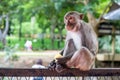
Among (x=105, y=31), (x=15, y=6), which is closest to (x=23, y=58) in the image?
(x=15, y=6)

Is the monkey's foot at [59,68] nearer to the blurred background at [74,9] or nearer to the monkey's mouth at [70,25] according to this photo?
the monkey's mouth at [70,25]

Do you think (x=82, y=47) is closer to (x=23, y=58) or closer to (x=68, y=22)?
(x=68, y=22)

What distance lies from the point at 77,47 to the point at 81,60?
0.13m

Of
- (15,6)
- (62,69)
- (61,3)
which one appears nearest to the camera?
(62,69)

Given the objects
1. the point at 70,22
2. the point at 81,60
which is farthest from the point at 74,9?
the point at 81,60

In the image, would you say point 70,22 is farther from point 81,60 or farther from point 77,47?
point 81,60

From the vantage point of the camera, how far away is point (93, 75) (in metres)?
3.12

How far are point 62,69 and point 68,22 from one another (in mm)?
419

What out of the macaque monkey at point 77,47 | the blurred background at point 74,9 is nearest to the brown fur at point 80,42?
the macaque monkey at point 77,47

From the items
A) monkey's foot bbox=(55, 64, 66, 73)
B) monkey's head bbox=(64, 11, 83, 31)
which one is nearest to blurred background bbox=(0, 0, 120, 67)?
monkey's head bbox=(64, 11, 83, 31)

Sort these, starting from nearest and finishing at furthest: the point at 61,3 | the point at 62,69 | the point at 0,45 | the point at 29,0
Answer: the point at 62,69 < the point at 61,3 < the point at 29,0 < the point at 0,45

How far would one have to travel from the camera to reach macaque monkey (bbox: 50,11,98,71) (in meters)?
3.01

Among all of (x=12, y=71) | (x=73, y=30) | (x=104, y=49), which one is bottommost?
(x=104, y=49)

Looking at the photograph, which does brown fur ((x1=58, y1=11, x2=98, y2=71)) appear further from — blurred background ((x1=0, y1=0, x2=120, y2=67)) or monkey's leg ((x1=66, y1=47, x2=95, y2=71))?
blurred background ((x1=0, y1=0, x2=120, y2=67))
